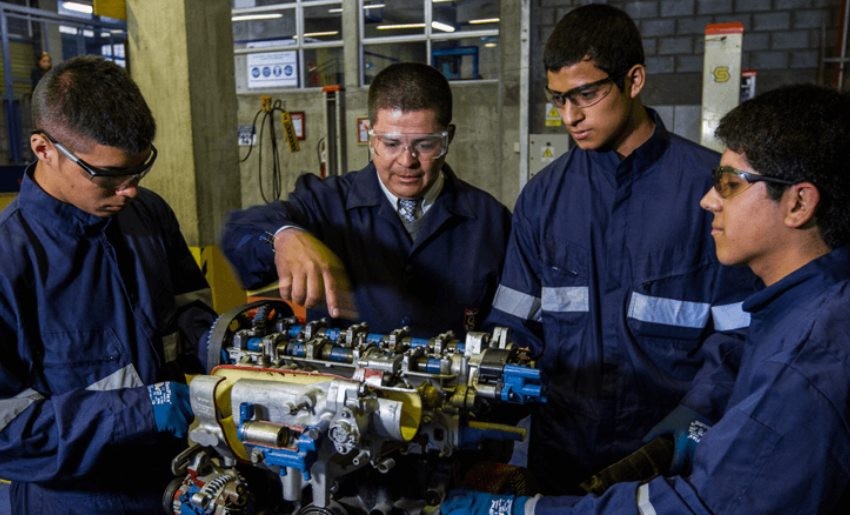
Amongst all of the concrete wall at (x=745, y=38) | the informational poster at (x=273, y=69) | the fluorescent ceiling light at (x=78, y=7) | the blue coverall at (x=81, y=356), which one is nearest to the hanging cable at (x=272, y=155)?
the informational poster at (x=273, y=69)

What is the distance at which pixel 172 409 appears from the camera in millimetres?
1390

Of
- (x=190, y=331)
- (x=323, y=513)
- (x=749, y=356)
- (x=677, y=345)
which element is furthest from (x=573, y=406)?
(x=190, y=331)

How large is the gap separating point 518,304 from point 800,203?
0.76 meters

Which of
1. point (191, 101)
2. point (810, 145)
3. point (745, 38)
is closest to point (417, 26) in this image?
point (745, 38)

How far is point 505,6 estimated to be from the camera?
24.1ft

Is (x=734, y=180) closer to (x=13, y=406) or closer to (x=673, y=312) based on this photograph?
(x=673, y=312)

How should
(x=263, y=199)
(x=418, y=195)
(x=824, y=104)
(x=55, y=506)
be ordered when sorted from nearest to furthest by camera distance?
(x=824, y=104)
(x=55, y=506)
(x=418, y=195)
(x=263, y=199)

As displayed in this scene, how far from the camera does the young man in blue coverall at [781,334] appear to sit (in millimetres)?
1077

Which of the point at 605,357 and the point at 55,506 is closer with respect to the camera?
the point at 55,506

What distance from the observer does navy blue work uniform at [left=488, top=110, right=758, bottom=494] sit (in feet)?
5.60

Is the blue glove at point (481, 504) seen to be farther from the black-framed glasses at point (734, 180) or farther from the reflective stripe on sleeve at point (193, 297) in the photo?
the reflective stripe on sleeve at point (193, 297)

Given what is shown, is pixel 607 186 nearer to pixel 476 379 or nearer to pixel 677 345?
pixel 677 345

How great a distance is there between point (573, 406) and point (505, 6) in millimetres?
6383

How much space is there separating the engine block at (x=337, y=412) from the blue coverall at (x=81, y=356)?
22cm
